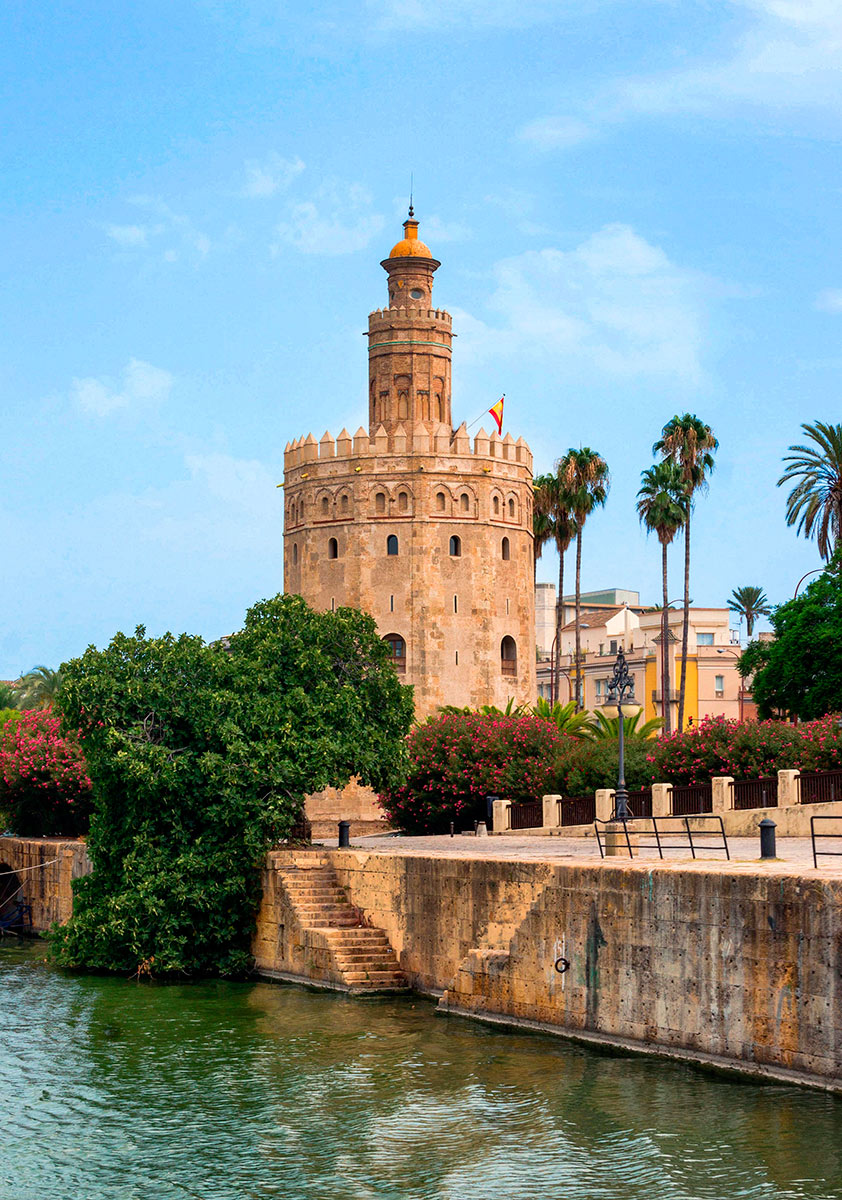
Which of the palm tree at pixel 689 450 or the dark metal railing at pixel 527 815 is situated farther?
the palm tree at pixel 689 450

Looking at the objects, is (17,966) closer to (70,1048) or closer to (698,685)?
(70,1048)

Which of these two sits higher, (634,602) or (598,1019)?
(634,602)

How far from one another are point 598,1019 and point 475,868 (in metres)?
3.90

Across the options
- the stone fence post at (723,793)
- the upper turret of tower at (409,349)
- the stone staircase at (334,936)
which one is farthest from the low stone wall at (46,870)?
the upper turret of tower at (409,349)

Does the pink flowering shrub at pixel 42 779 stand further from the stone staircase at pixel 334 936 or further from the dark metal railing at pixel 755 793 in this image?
the dark metal railing at pixel 755 793

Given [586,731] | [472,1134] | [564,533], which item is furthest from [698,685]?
[472,1134]

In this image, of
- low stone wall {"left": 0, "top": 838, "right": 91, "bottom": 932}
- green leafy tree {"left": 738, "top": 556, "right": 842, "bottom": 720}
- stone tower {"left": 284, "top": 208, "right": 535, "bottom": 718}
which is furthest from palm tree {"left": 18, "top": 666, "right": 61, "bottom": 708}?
green leafy tree {"left": 738, "top": 556, "right": 842, "bottom": 720}

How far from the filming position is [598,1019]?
20312 mm

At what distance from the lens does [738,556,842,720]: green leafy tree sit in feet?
146

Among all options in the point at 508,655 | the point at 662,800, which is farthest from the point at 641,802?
the point at 508,655

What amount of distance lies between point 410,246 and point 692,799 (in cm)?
3395

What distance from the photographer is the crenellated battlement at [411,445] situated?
56.0 m

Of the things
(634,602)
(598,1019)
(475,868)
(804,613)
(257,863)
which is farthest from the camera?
(634,602)

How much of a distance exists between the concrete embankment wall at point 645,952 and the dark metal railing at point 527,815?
35.9 feet
